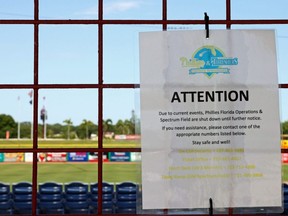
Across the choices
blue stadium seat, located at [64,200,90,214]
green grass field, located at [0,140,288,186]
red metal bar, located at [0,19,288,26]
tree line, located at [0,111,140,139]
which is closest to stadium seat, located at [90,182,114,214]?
blue stadium seat, located at [64,200,90,214]

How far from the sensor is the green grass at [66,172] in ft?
90.4

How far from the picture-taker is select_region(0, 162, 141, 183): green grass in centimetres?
2757

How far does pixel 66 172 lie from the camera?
103 ft

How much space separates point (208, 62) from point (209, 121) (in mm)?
306

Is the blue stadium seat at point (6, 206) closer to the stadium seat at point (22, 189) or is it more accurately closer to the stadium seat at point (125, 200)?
the stadium seat at point (22, 189)

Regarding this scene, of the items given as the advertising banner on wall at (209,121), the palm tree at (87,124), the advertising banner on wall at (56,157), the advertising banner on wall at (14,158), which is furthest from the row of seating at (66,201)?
the palm tree at (87,124)

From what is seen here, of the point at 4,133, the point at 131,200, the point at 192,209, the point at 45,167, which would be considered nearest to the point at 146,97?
the point at 192,209

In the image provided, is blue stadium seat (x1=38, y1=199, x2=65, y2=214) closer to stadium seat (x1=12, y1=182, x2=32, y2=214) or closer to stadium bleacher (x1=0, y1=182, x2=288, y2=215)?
stadium bleacher (x1=0, y1=182, x2=288, y2=215)

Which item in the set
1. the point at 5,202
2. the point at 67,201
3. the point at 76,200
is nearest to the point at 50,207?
the point at 67,201

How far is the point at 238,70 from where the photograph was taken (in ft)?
8.39

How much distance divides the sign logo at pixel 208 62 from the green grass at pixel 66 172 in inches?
885

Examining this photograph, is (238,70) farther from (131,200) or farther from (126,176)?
(126,176)

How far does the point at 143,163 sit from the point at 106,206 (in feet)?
25.5

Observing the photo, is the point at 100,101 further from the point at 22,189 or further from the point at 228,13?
the point at 22,189
